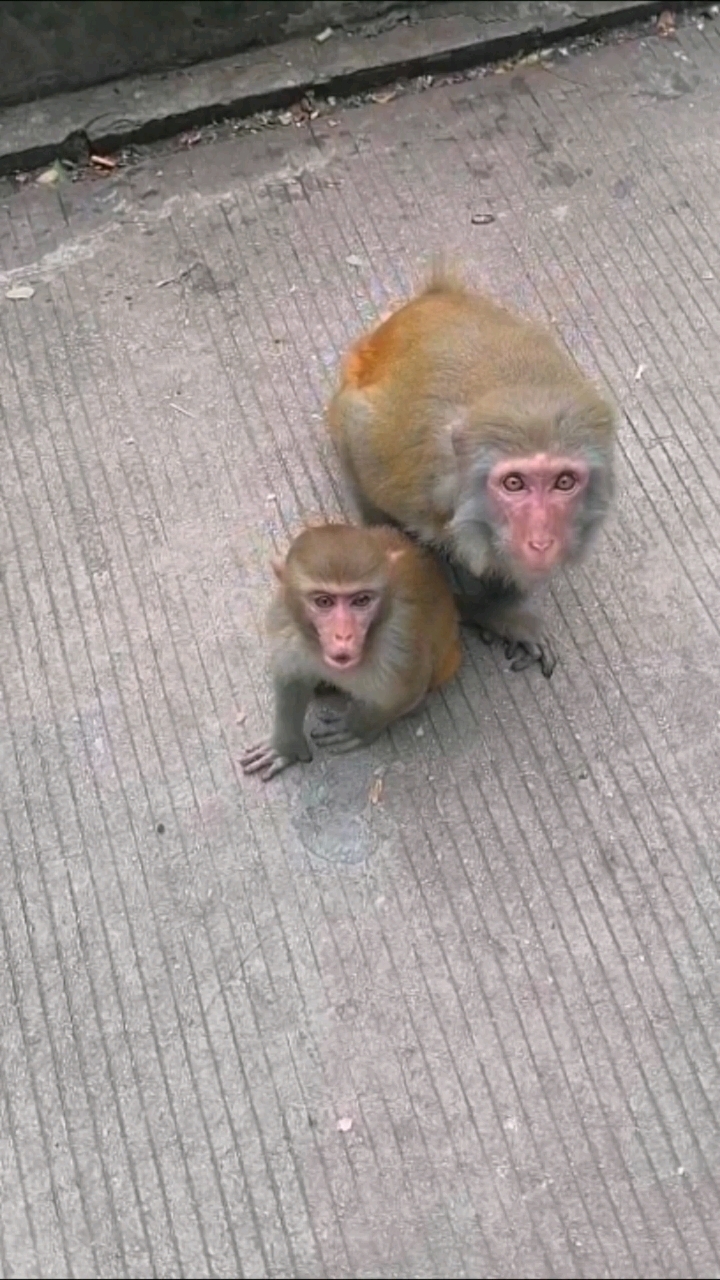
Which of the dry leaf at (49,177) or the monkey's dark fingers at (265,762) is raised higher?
the dry leaf at (49,177)

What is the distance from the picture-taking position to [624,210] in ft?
13.0

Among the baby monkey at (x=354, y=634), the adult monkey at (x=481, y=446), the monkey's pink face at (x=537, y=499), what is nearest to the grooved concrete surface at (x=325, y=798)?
the baby monkey at (x=354, y=634)

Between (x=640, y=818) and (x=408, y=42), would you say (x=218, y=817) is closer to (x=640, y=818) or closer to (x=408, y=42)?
(x=640, y=818)

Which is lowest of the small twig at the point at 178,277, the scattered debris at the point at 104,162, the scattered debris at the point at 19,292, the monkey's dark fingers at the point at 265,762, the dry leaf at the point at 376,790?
the dry leaf at the point at 376,790

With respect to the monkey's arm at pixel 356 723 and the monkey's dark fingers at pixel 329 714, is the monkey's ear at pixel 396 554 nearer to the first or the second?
the monkey's arm at pixel 356 723

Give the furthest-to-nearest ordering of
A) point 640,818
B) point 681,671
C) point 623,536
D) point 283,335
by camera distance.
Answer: point 283,335
point 623,536
point 681,671
point 640,818

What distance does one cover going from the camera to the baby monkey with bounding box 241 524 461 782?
2.55m

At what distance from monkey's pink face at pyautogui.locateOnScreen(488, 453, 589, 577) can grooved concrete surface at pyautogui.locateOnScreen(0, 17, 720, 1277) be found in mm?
613

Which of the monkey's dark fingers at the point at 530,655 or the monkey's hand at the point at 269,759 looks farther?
the monkey's dark fingers at the point at 530,655

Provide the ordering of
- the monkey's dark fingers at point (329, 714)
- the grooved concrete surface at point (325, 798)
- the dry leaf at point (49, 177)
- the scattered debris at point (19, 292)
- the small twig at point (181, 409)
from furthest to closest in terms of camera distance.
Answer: the dry leaf at point (49, 177)
the scattered debris at point (19, 292)
the small twig at point (181, 409)
the monkey's dark fingers at point (329, 714)
the grooved concrete surface at point (325, 798)

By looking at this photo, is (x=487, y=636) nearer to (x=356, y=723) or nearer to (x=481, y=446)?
(x=356, y=723)

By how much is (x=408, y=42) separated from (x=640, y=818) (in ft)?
9.05

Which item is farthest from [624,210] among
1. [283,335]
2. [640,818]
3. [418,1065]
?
[418,1065]

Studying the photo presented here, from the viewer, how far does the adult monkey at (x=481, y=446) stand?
8.43 feet
